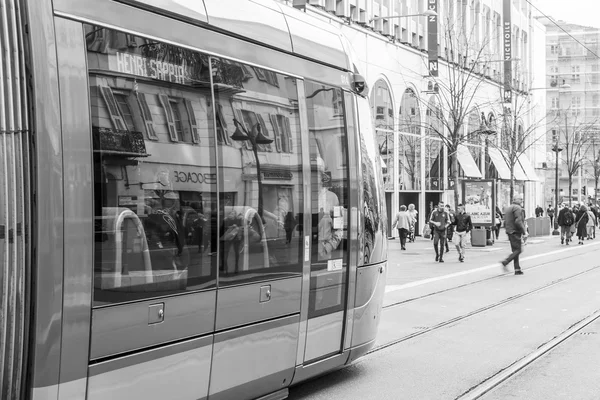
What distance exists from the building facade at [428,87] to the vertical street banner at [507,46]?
0.24 feet

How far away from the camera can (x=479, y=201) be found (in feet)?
102

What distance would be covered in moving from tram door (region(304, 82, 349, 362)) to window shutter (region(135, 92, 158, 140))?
71.1 inches

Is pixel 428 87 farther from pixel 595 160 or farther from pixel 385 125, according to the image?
pixel 595 160

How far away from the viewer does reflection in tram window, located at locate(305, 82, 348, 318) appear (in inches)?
246

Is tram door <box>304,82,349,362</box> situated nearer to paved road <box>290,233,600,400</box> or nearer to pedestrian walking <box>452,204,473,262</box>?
paved road <box>290,233,600,400</box>

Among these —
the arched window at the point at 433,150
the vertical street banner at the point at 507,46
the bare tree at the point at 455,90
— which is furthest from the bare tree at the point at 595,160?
the arched window at the point at 433,150

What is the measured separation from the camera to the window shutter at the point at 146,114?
455 cm

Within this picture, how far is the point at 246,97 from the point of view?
5465 mm

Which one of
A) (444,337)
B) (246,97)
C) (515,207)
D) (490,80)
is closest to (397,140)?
(490,80)

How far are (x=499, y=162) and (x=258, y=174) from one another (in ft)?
142

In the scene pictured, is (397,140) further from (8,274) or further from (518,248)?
(8,274)

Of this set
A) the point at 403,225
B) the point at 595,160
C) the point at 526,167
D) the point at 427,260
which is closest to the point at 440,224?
the point at 427,260

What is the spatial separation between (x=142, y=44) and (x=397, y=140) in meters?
32.3

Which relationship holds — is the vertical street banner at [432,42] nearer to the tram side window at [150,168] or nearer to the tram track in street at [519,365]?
the tram track in street at [519,365]
